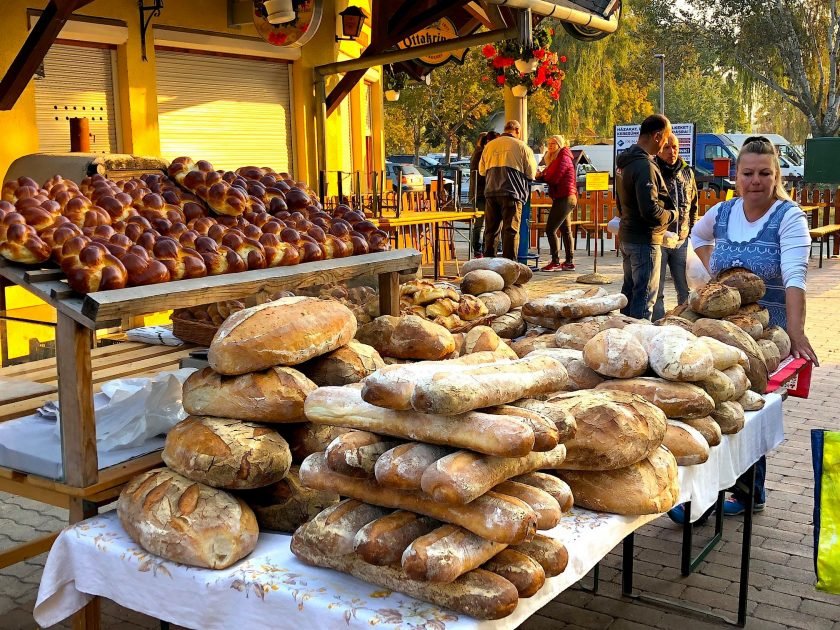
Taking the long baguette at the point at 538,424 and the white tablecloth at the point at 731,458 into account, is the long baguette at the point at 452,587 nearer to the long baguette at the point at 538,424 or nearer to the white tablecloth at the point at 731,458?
the long baguette at the point at 538,424

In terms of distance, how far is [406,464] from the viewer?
187 cm

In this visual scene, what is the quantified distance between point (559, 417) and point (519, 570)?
1.35 feet

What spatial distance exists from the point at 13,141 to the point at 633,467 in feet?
23.3

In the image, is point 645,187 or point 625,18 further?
point 625,18

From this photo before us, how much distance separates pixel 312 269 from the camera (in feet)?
10.2

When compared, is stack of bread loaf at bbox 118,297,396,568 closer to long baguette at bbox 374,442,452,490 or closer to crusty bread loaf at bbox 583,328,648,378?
long baguette at bbox 374,442,452,490

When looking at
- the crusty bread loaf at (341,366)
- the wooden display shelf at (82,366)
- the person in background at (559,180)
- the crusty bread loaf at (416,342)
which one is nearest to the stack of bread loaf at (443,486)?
the crusty bread loaf at (341,366)

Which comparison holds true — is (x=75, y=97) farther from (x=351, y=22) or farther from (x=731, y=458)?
(x=731, y=458)

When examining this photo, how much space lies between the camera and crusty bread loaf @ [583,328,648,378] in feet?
9.06

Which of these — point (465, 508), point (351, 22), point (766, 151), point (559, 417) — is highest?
point (351, 22)

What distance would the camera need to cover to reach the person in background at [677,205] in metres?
7.72

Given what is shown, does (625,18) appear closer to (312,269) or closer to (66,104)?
(66,104)

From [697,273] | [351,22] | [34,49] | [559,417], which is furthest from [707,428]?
[351,22]

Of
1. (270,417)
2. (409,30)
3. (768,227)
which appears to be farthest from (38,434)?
(409,30)
